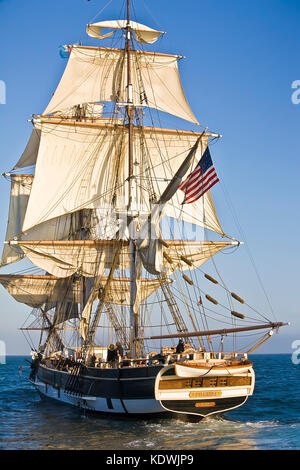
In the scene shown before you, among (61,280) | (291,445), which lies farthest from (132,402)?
(61,280)

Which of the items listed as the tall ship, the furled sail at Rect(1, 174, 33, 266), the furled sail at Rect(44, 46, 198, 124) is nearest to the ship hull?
the tall ship

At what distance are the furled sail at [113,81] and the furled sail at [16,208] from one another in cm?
985

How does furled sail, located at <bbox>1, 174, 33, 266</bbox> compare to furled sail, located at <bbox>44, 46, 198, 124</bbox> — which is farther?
furled sail, located at <bbox>1, 174, 33, 266</bbox>

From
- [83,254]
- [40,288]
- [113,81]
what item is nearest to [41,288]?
[40,288]

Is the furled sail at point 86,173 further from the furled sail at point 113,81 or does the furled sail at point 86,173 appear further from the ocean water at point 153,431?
the ocean water at point 153,431

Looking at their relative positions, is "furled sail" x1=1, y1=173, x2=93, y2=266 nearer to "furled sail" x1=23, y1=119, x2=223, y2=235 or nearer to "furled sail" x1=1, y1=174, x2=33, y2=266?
"furled sail" x1=1, y1=174, x2=33, y2=266

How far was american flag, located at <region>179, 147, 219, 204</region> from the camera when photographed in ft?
88.7

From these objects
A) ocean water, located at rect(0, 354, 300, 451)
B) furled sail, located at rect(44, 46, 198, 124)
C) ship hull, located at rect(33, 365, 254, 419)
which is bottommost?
ocean water, located at rect(0, 354, 300, 451)

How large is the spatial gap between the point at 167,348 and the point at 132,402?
3390mm

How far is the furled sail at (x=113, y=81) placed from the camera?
131ft

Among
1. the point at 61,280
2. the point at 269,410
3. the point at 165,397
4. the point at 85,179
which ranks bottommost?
the point at 269,410

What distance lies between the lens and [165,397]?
21.7m

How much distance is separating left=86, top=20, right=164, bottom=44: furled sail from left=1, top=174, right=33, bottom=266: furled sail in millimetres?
12584
